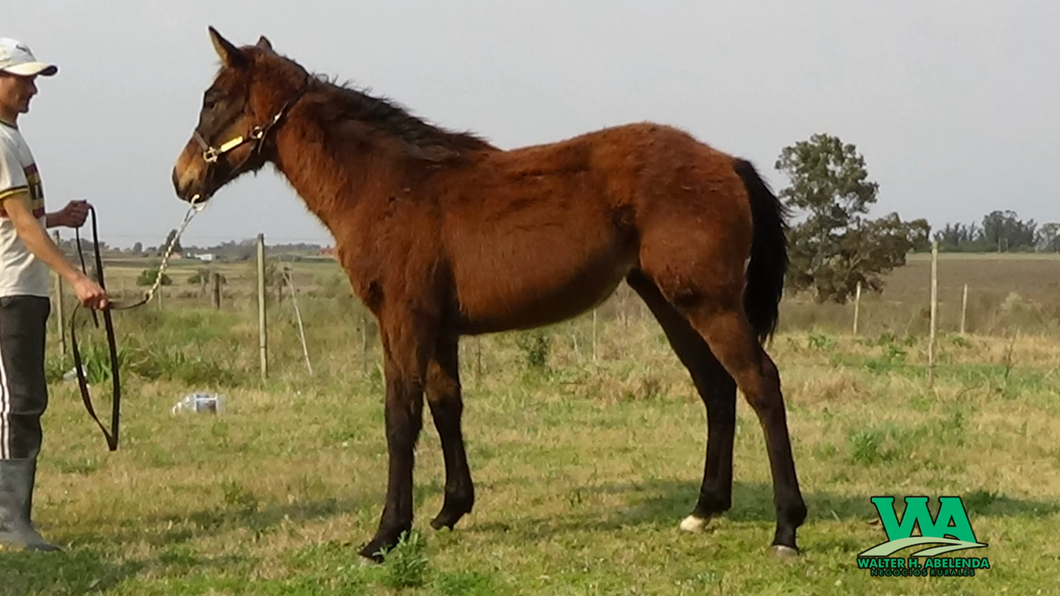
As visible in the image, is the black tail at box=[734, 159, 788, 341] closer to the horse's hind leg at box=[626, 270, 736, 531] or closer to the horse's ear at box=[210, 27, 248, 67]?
the horse's hind leg at box=[626, 270, 736, 531]

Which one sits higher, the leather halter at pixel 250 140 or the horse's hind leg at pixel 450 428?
the leather halter at pixel 250 140

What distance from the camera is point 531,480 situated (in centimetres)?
673

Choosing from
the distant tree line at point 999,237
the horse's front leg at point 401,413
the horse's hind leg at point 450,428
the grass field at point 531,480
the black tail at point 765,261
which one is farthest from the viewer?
the distant tree line at point 999,237

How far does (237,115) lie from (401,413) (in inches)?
71.5


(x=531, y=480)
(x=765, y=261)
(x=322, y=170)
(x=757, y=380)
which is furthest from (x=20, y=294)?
(x=765, y=261)

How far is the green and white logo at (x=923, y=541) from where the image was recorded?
447cm

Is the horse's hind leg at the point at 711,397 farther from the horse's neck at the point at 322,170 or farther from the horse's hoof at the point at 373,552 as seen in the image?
the horse's hoof at the point at 373,552

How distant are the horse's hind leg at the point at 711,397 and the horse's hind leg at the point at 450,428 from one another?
113cm

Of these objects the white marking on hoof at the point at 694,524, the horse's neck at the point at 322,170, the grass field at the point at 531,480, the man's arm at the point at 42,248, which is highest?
the horse's neck at the point at 322,170

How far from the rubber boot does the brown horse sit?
5.31ft

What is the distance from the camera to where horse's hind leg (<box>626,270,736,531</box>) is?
5410 millimetres

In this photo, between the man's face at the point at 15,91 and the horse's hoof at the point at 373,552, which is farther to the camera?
the man's face at the point at 15,91

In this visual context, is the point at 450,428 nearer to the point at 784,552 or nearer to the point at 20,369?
the point at 784,552

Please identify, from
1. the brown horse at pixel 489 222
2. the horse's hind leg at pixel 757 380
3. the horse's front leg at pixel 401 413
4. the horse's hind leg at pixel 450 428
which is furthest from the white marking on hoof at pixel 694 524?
the horse's front leg at pixel 401 413
